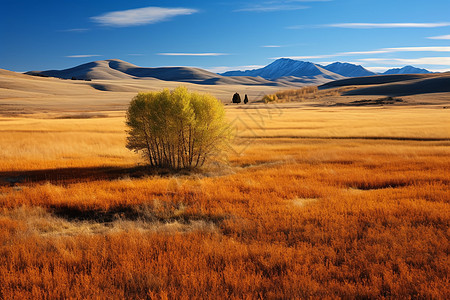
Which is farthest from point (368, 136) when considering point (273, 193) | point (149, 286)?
point (149, 286)

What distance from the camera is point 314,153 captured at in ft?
80.1

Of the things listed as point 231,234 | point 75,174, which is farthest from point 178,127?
point 231,234

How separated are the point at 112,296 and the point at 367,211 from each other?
767 centimetres

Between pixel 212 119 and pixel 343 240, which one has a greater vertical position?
pixel 212 119

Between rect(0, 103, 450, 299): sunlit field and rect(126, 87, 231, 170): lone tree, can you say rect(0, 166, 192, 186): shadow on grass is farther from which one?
rect(126, 87, 231, 170): lone tree

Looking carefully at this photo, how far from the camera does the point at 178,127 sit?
20.1m

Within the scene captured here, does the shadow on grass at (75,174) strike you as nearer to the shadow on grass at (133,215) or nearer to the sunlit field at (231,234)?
the sunlit field at (231,234)

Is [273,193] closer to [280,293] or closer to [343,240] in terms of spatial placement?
[343,240]

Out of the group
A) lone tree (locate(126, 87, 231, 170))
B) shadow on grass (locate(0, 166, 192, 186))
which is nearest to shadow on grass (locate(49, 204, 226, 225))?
shadow on grass (locate(0, 166, 192, 186))

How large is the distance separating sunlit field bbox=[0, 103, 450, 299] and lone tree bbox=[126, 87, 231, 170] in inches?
88.4

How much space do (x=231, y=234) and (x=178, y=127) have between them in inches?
490

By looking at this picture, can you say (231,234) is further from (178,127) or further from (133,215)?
(178,127)

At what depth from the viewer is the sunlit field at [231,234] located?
20.0 feet

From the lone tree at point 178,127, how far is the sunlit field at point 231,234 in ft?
7.37
